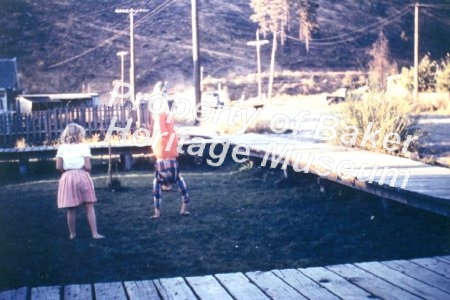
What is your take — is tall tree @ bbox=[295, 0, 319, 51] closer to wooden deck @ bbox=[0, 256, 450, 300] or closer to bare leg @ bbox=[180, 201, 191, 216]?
bare leg @ bbox=[180, 201, 191, 216]

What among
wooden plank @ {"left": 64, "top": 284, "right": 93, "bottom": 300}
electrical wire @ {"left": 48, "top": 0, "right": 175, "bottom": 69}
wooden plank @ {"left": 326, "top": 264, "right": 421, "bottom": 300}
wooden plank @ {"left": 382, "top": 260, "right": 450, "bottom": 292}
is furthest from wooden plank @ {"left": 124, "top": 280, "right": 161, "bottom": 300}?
electrical wire @ {"left": 48, "top": 0, "right": 175, "bottom": 69}

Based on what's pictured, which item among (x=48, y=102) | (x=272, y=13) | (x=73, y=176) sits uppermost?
(x=272, y=13)

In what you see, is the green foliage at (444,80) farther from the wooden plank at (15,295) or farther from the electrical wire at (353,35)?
the electrical wire at (353,35)

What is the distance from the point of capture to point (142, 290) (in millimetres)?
3363

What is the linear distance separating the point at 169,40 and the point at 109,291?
60742 mm

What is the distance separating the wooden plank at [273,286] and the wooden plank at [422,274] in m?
0.83

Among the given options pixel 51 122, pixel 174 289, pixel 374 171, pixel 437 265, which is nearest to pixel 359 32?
pixel 51 122

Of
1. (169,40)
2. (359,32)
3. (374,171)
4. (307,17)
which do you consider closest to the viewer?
(374,171)

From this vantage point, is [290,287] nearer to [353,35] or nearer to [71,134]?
[71,134]

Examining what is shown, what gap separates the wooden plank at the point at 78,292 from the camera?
3.25 meters

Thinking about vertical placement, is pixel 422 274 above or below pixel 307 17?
below

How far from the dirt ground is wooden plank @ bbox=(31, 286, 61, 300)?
203cm

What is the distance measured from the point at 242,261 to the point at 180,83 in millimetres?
49457

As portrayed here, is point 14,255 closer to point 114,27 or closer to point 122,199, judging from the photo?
point 122,199
